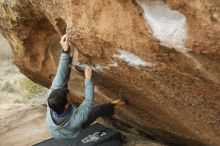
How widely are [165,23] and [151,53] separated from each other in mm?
331

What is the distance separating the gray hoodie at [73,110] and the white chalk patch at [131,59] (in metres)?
0.64

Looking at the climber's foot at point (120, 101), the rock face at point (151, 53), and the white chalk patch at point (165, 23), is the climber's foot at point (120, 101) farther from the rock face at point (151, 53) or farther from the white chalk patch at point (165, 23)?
the white chalk patch at point (165, 23)

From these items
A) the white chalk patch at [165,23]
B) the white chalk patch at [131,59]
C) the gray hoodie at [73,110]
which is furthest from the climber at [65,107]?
the white chalk patch at [165,23]

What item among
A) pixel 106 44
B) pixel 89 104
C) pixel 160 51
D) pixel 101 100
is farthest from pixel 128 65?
pixel 101 100

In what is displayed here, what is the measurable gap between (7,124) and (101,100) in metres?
1.98

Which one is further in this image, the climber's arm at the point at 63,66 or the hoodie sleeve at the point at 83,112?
the hoodie sleeve at the point at 83,112

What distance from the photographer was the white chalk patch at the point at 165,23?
9.68 feet

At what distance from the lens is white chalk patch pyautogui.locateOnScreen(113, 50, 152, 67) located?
11.4 ft

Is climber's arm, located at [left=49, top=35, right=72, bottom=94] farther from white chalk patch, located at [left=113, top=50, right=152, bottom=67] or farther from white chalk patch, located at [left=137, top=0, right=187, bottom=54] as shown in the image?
white chalk patch, located at [left=137, top=0, right=187, bottom=54]

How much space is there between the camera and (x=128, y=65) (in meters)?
3.67

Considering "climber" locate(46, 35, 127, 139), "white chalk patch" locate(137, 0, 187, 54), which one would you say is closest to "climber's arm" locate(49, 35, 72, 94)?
"climber" locate(46, 35, 127, 139)

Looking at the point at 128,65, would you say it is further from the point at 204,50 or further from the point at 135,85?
the point at 204,50

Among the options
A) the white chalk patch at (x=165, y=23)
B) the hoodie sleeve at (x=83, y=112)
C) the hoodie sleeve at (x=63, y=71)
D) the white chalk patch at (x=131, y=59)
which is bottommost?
the hoodie sleeve at (x=83, y=112)

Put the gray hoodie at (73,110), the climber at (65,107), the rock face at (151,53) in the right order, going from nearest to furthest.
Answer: the rock face at (151,53), the climber at (65,107), the gray hoodie at (73,110)
